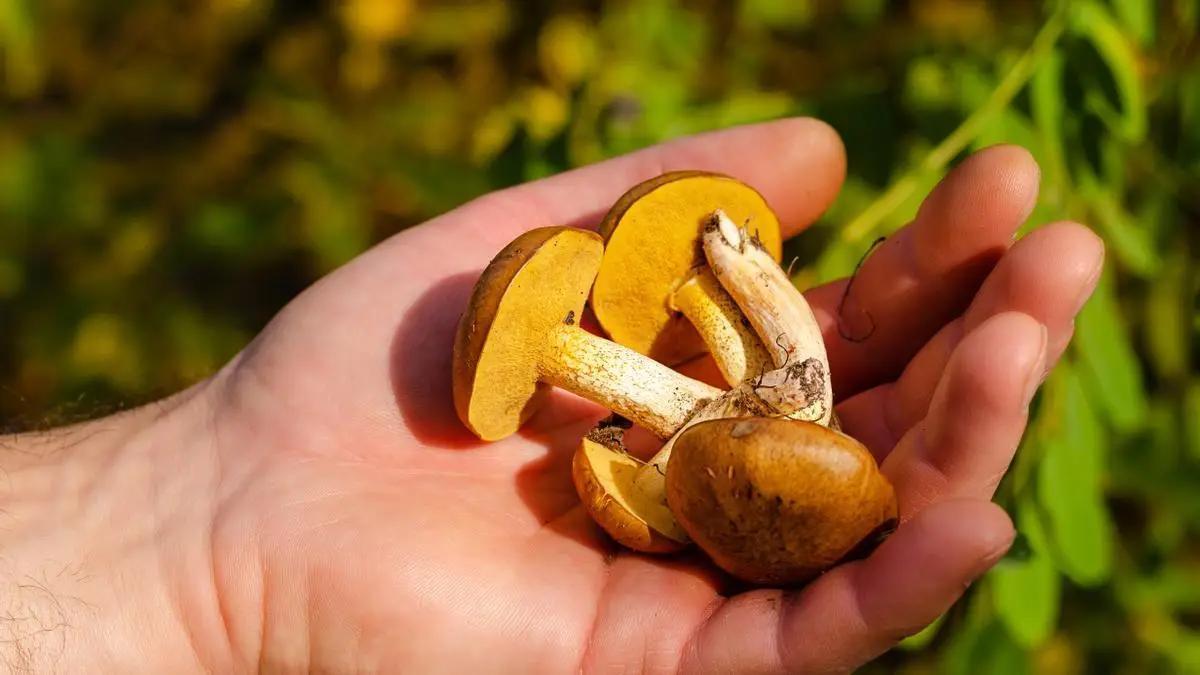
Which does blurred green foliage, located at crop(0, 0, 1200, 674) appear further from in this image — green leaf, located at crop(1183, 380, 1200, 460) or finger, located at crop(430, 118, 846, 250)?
finger, located at crop(430, 118, 846, 250)

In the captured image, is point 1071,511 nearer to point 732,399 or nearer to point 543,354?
point 732,399

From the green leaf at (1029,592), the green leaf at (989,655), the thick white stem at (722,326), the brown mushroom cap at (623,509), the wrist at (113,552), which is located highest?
the thick white stem at (722,326)

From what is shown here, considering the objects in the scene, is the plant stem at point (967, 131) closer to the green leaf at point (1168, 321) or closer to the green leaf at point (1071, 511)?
the green leaf at point (1071, 511)

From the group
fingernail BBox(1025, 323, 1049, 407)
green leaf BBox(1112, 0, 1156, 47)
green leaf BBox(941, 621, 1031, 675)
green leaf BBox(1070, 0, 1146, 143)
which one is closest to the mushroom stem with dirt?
fingernail BBox(1025, 323, 1049, 407)

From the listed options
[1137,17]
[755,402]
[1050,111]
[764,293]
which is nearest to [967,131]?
[1050,111]

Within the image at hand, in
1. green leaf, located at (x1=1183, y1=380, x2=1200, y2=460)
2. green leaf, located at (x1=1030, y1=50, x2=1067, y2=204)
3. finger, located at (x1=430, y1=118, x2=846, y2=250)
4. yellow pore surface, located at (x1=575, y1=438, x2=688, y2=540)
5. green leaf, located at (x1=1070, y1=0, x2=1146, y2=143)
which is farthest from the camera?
green leaf, located at (x1=1183, y1=380, x2=1200, y2=460)

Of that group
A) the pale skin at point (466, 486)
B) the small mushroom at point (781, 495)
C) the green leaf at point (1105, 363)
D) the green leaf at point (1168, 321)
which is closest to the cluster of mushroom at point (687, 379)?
the small mushroom at point (781, 495)
